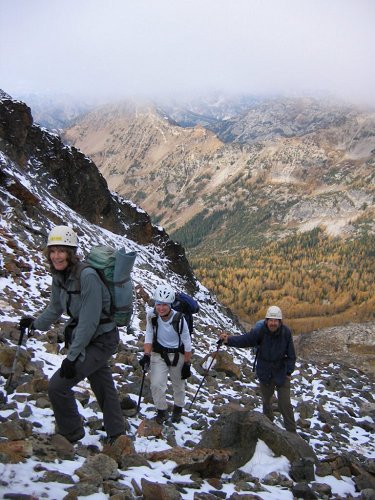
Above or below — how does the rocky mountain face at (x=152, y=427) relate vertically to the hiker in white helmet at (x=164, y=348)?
below

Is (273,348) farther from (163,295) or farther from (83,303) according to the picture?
(83,303)

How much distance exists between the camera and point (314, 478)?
25.1 feet

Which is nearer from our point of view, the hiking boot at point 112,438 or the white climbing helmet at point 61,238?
the white climbing helmet at point 61,238

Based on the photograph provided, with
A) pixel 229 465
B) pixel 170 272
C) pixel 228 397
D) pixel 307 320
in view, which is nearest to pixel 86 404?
pixel 229 465

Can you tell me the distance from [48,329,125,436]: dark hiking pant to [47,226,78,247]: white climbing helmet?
136cm

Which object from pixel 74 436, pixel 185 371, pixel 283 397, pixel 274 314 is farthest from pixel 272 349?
pixel 74 436

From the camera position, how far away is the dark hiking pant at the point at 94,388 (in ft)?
20.0

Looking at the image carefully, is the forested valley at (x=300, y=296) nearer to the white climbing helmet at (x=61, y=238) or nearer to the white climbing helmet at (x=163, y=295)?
the white climbing helmet at (x=163, y=295)

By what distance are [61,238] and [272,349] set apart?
219 inches

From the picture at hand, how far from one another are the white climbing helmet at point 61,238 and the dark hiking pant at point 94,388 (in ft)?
4.47

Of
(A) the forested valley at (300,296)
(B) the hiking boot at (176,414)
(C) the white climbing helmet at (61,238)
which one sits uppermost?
(C) the white climbing helmet at (61,238)

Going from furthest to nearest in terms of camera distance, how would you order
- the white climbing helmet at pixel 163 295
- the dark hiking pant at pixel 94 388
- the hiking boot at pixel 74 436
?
the white climbing helmet at pixel 163 295, the hiking boot at pixel 74 436, the dark hiking pant at pixel 94 388

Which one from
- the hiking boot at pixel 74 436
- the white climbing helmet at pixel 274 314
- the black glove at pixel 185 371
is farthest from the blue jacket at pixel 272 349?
the hiking boot at pixel 74 436

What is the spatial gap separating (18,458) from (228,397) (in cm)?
799
